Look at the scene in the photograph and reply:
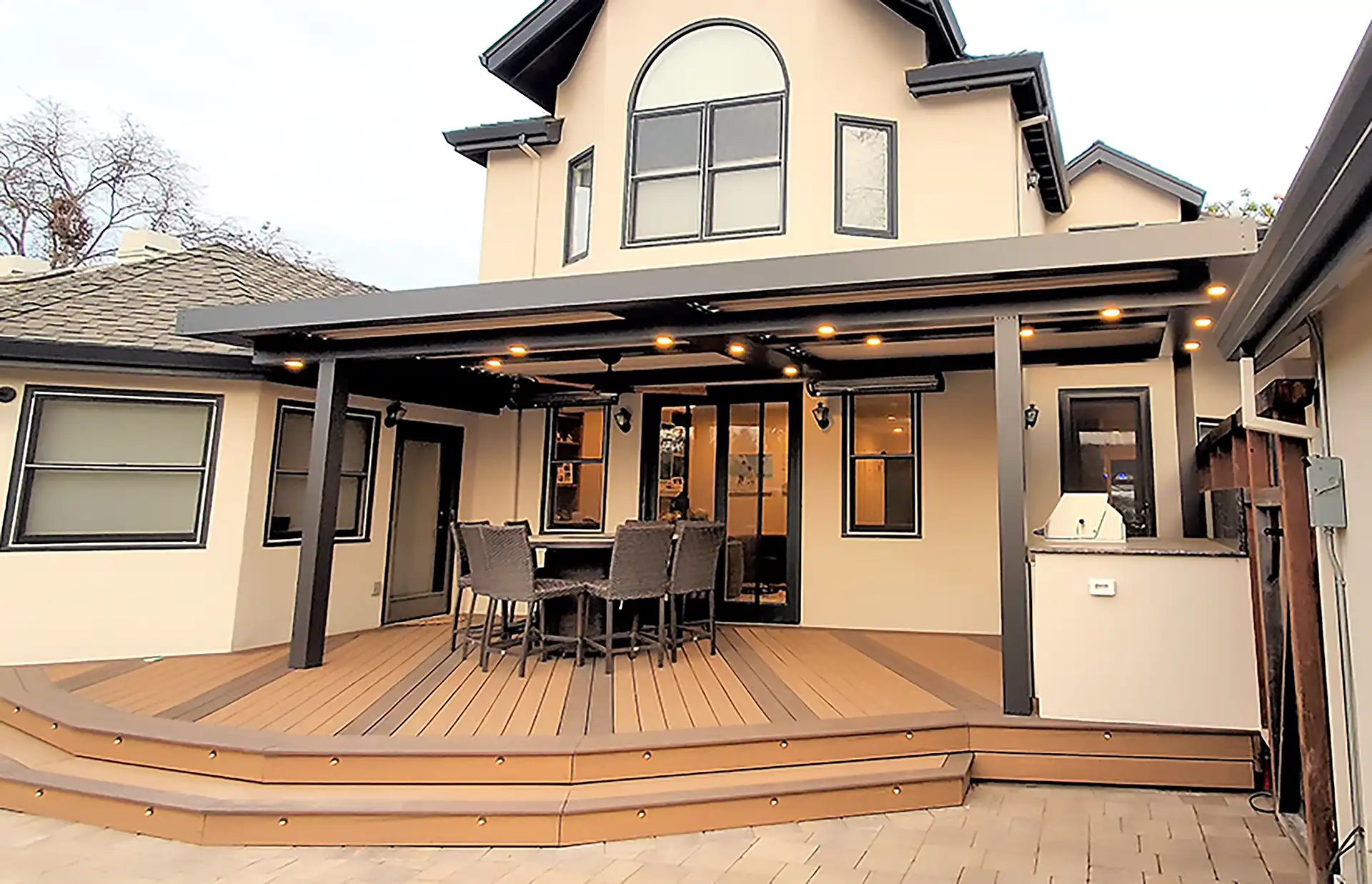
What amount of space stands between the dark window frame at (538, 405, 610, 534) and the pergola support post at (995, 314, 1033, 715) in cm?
437

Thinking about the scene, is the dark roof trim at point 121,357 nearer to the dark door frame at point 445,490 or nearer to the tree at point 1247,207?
the dark door frame at point 445,490

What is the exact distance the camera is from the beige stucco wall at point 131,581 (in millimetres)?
5754

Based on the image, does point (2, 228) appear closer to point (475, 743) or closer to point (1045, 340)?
point (475, 743)

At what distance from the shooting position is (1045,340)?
568 centimetres

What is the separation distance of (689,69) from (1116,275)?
4.49m

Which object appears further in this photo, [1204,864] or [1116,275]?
[1116,275]

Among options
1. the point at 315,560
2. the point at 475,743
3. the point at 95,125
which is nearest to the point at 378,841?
the point at 475,743

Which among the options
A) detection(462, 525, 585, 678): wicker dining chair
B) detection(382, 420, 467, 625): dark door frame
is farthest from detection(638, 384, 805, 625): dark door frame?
detection(462, 525, 585, 678): wicker dining chair

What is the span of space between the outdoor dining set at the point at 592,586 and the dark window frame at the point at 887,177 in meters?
2.80

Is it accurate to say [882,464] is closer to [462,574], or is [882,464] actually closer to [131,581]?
[462,574]

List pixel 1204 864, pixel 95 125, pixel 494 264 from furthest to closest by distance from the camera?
pixel 95 125 < pixel 494 264 < pixel 1204 864

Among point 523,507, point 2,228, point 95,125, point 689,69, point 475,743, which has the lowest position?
point 475,743

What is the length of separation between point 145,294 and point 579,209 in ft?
13.4

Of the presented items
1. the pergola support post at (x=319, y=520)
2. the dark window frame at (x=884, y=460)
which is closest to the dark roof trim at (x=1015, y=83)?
the dark window frame at (x=884, y=460)
